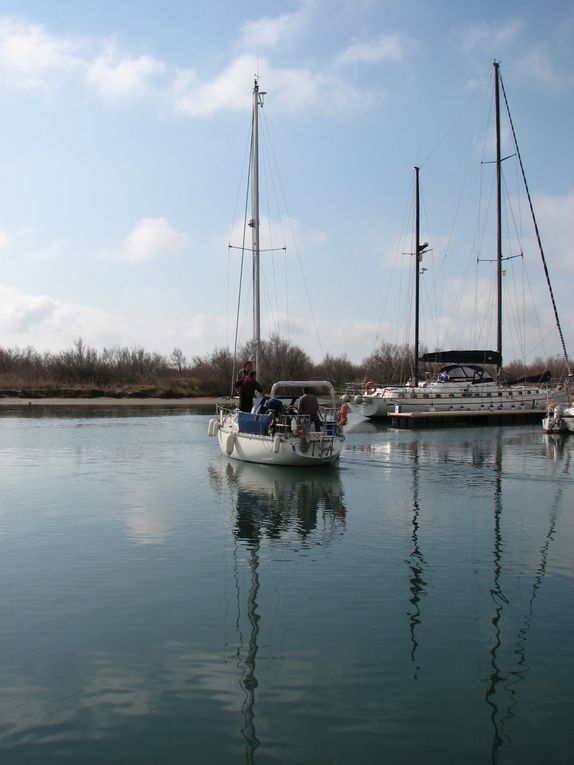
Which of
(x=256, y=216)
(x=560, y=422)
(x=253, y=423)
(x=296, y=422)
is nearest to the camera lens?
(x=296, y=422)

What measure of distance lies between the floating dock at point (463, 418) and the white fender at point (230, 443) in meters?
20.5

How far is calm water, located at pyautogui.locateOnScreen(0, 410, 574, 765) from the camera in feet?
18.8

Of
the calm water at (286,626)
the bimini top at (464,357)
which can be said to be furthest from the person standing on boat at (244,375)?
the bimini top at (464,357)

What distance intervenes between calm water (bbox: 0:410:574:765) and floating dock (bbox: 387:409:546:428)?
2435 centimetres

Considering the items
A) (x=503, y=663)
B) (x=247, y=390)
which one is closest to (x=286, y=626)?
(x=503, y=663)

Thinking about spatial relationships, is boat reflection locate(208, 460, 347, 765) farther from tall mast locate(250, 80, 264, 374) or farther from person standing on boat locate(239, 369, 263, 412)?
tall mast locate(250, 80, 264, 374)

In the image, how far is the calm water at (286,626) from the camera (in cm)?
573

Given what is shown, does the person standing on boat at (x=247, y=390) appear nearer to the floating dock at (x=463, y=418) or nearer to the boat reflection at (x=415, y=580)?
the boat reflection at (x=415, y=580)

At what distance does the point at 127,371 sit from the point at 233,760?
8841 cm

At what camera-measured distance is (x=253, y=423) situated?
2208cm

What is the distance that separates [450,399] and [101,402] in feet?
131

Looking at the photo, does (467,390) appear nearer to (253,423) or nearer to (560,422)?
(560,422)

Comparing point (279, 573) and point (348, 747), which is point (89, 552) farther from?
point (348, 747)

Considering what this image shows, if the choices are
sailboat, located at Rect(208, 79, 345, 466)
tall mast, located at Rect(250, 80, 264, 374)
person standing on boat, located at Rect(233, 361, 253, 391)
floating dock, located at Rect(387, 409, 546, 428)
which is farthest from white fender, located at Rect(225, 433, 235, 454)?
floating dock, located at Rect(387, 409, 546, 428)
